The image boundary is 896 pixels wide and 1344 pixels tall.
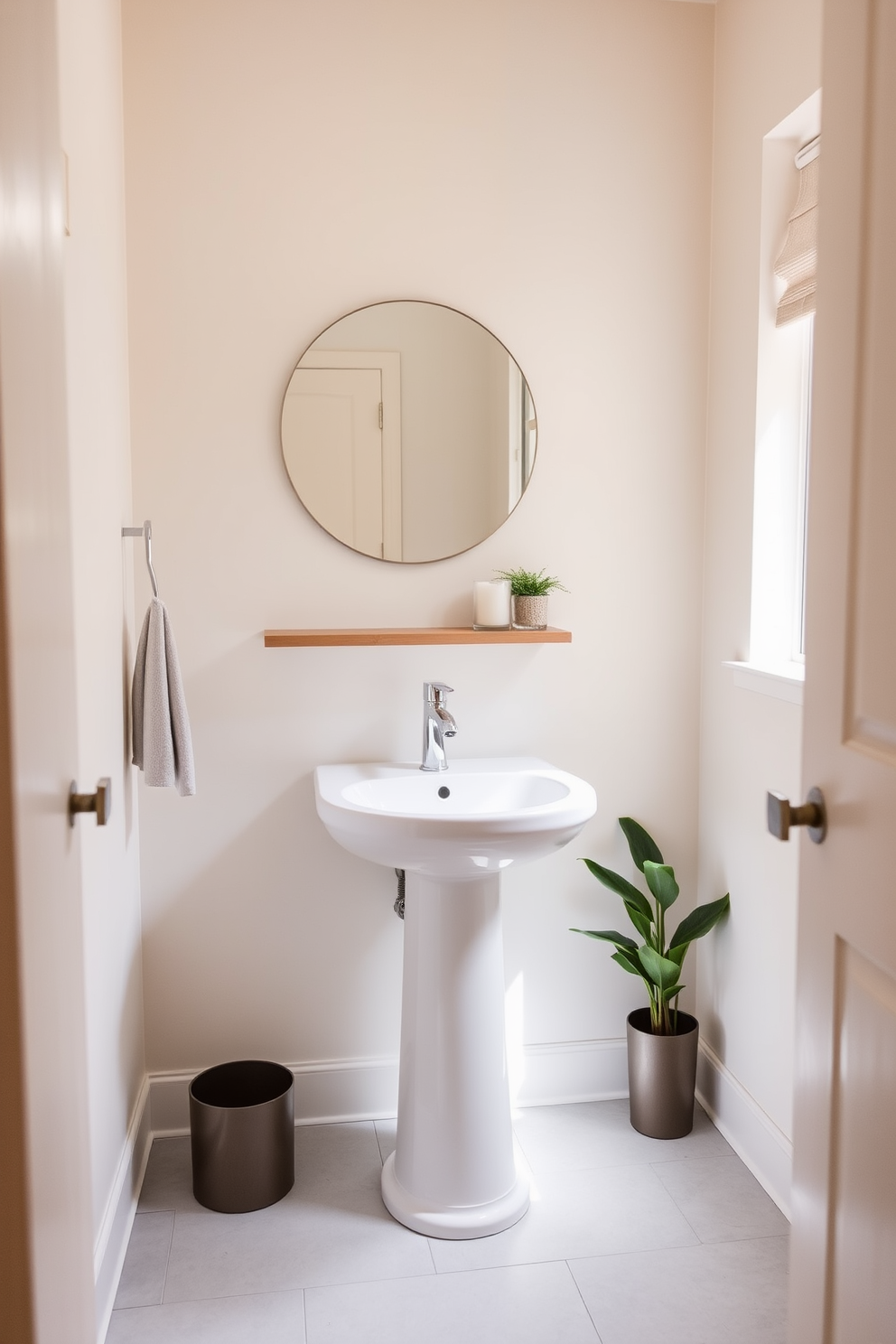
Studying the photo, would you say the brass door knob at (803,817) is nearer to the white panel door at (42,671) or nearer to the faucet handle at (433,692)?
the white panel door at (42,671)

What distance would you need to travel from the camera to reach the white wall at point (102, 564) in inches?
67.8

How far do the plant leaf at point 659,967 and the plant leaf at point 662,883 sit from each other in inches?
4.6

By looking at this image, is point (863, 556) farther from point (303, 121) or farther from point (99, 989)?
point (303, 121)

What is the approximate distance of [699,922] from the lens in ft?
7.99

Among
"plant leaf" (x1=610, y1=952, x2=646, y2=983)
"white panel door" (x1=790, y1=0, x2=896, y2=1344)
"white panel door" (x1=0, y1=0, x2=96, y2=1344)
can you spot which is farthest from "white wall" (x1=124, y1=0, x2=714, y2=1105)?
"white panel door" (x1=790, y1=0, x2=896, y2=1344)

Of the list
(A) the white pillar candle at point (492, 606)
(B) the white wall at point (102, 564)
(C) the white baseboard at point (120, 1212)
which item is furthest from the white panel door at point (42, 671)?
(A) the white pillar candle at point (492, 606)

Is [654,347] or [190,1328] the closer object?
[190,1328]

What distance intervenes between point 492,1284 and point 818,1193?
3.29 ft

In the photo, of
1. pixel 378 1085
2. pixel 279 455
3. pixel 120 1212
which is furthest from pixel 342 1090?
pixel 279 455

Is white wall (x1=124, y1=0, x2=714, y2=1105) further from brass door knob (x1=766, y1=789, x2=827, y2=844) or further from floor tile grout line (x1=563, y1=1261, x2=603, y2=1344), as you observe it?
brass door knob (x1=766, y1=789, x2=827, y2=844)

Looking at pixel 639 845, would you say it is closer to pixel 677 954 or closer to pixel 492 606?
pixel 677 954

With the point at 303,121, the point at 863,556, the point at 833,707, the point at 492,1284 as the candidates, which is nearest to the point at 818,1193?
the point at 833,707

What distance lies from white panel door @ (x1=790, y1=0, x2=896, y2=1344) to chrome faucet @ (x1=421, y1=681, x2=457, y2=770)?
1202 mm

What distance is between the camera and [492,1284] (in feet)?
6.38
